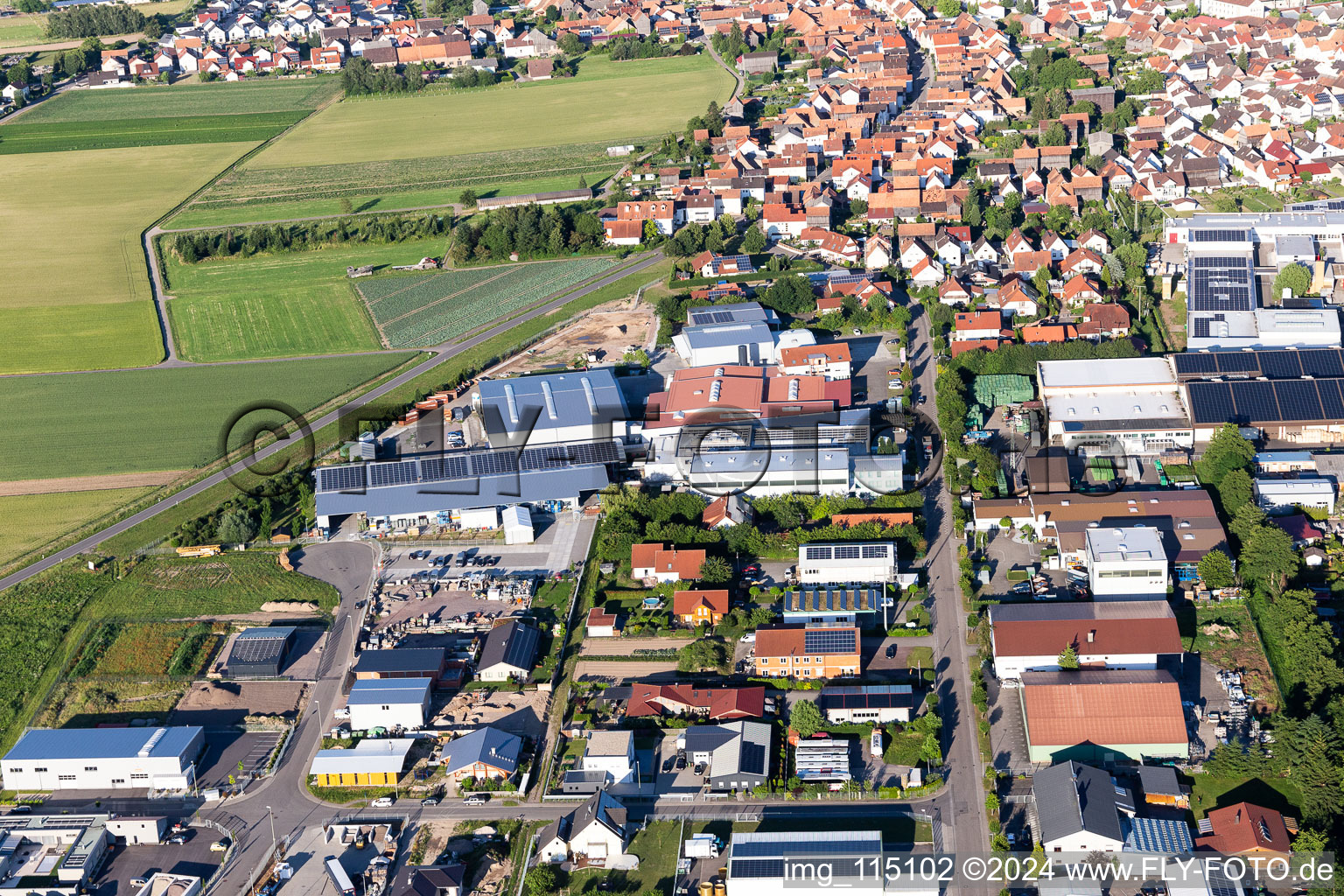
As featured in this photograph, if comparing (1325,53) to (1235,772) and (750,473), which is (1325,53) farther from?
(1235,772)

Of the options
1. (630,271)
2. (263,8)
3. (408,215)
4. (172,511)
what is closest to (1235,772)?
(172,511)

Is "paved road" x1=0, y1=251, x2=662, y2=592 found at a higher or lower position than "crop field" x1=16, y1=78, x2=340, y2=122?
lower

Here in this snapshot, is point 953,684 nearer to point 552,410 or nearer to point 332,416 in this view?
point 552,410

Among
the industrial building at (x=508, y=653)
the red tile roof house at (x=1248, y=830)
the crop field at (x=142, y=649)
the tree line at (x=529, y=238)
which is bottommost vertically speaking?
the red tile roof house at (x=1248, y=830)

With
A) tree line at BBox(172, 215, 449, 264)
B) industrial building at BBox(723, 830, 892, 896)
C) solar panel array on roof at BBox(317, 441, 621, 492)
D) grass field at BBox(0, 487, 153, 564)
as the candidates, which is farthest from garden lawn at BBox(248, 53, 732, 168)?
industrial building at BBox(723, 830, 892, 896)

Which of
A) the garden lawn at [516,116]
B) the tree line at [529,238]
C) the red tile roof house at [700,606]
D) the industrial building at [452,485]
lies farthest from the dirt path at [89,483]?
the garden lawn at [516,116]

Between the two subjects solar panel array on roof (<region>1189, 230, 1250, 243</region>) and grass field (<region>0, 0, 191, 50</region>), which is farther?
grass field (<region>0, 0, 191, 50</region>)

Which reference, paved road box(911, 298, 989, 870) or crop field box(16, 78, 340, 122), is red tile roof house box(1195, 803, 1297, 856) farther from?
crop field box(16, 78, 340, 122)

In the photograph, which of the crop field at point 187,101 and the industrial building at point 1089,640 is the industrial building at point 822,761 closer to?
the industrial building at point 1089,640
